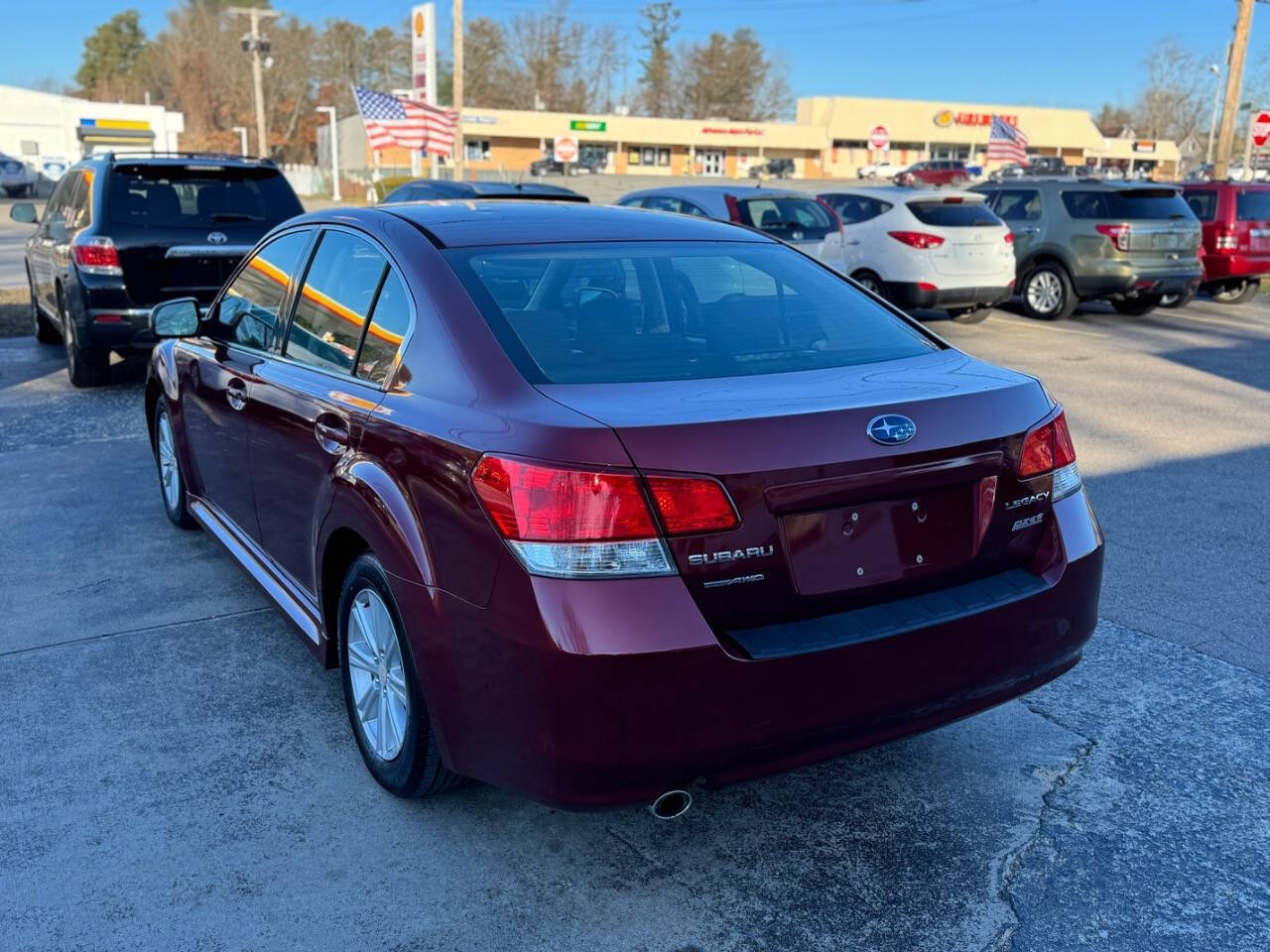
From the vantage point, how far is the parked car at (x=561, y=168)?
6281cm

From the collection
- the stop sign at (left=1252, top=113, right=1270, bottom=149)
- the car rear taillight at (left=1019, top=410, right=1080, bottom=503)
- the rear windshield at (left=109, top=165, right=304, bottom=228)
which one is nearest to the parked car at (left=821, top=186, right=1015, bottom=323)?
the rear windshield at (left=109, top=165, right=304, bottom=228)

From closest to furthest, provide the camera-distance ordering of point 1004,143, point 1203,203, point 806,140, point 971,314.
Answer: point 971,314, point 1203,203, point 1004,143, point 806,140

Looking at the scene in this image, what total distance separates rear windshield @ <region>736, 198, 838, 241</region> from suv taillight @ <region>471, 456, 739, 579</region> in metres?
10.3

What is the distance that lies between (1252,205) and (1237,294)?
169cm

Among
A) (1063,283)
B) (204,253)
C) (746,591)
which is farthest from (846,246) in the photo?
(746,591)

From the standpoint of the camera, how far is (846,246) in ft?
45.4

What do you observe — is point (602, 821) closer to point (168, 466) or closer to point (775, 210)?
point (168, 466)

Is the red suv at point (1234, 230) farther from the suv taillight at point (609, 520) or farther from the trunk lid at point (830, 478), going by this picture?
the suv taillight at point (609, 520)

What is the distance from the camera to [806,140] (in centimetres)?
8069

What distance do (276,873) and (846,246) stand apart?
11989 millimetres

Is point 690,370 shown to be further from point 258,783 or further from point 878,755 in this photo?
point 258,783

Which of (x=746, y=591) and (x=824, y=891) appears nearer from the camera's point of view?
(x=746, y=591)

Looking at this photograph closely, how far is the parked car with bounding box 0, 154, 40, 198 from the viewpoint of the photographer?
4997cm

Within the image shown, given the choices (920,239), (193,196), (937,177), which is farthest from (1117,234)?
(937,177)
